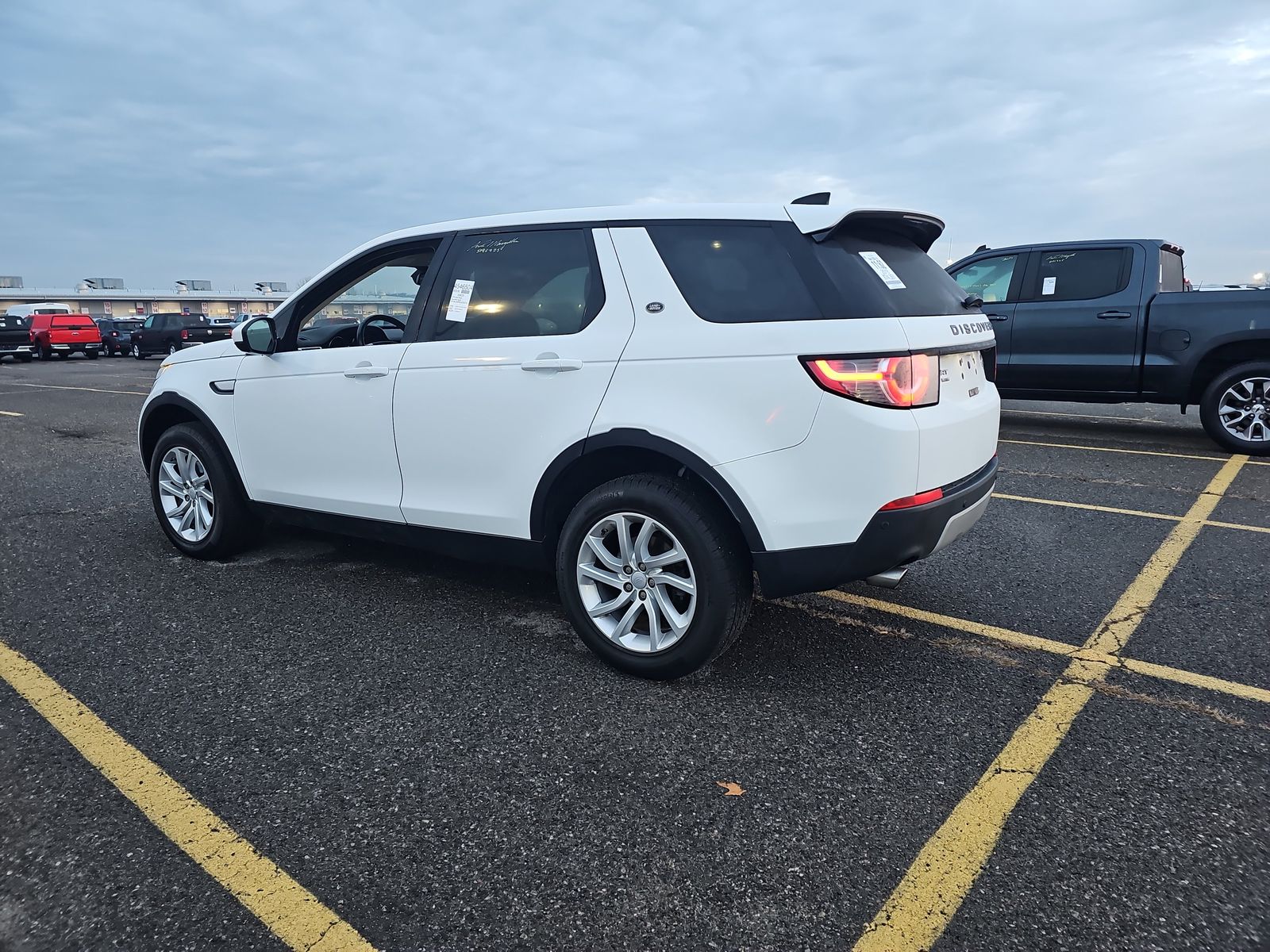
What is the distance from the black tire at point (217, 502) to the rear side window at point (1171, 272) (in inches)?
327

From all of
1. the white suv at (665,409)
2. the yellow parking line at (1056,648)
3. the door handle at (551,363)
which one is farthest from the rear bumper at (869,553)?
the door handle at (551,363)

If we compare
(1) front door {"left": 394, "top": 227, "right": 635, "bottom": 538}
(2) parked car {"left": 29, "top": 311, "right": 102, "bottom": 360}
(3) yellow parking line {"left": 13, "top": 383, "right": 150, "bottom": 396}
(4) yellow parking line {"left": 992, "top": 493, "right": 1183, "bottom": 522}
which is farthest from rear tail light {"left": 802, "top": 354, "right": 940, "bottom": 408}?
(2) parked car {"left": 29, "top": 311, "right": 102, "bottom": 360}

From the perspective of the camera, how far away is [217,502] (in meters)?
4.52

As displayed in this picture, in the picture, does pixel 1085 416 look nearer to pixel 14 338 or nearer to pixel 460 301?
pixel 460 301

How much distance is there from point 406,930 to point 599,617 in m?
1.44

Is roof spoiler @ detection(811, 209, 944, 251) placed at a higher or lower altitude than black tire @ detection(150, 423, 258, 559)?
higher

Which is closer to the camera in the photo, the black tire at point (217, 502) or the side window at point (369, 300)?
the side window at point (369, 300)

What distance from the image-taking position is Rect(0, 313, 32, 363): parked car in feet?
90.2

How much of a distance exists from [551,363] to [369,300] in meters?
1.76

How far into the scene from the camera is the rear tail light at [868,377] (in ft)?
8.91

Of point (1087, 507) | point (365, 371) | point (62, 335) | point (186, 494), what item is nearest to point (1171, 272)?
point (1087, 507)

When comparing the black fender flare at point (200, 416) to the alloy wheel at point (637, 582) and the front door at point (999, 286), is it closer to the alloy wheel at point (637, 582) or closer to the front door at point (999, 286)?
the alloy wheel at point (637, 582)

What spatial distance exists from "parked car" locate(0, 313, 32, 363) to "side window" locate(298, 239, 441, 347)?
30.1 meters

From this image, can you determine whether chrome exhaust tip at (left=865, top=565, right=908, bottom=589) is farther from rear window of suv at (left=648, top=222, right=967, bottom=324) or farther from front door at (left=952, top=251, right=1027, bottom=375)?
front door at (left=952, top=251, right=1027, bottom=375)
